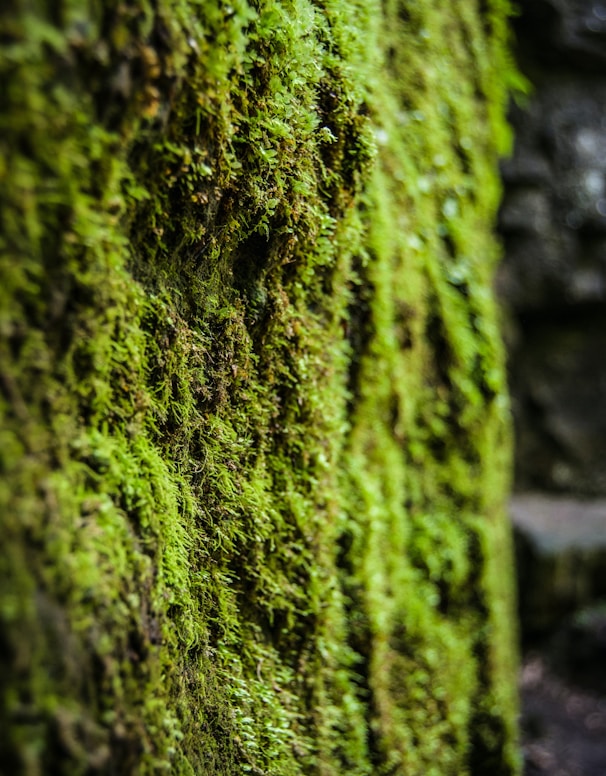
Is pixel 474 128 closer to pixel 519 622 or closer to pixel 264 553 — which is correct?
pixel 264 553

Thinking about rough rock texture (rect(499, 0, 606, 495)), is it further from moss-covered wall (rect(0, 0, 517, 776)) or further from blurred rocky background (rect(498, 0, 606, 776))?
moss-covered wall (rect(0, 0, 517, 776))

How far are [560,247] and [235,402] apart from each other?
5672 mm

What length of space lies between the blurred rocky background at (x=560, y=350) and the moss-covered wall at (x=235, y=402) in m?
2.99

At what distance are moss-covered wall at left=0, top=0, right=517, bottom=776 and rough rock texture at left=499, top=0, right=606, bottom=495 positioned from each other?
360cm

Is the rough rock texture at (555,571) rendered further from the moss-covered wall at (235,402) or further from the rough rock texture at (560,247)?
the moss-covered wall at (235,402)

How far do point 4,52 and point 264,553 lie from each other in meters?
1.24

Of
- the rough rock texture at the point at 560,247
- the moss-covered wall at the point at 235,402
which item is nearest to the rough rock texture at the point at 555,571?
the rough rock texture at the point at 560,247

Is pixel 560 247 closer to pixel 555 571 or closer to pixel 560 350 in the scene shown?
pixel 560 350

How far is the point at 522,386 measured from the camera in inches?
266

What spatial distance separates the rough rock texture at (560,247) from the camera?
6211 millimetres

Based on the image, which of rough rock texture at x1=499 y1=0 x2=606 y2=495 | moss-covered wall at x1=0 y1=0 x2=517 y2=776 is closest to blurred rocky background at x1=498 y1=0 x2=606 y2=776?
rough rock texture at x1=499 y1=0 x2=606 y2=495

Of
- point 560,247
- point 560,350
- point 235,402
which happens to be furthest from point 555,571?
point 235,402

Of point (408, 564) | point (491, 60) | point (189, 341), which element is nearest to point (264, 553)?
point (189, 341)

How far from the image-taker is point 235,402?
1602 millimetres
